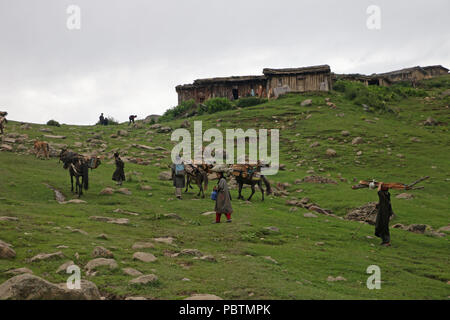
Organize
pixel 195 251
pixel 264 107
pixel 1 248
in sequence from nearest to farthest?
pixel 1 248 → pixel 195 251 → pixel 264 107

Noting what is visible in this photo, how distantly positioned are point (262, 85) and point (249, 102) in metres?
4.91

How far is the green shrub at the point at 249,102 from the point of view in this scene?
51.0 metres

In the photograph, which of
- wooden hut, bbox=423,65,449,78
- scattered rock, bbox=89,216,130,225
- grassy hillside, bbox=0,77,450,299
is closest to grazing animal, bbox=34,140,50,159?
grassy hillside, bbox=0,77,450,299

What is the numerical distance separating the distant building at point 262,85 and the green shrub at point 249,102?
2477 millimetres

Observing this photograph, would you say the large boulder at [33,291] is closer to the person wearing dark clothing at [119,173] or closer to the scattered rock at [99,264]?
the scattered rock at [99,264]

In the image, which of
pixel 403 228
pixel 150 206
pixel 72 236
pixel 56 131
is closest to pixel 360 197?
pixel 403 228

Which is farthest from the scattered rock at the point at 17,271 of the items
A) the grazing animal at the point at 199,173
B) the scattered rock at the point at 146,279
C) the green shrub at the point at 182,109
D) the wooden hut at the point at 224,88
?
the wooden hut at the point at 224,88

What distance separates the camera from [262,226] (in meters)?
16.1

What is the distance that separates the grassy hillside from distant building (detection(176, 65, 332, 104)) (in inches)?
582

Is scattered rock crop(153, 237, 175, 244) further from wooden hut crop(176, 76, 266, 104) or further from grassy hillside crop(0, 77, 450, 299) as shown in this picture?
wooden hut crop(176, 76, 266, 104)

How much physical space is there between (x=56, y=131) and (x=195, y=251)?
33191 millimetres

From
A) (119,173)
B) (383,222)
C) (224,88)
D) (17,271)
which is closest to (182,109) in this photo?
(224,88)
